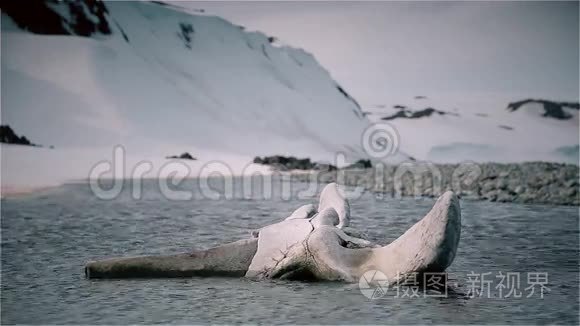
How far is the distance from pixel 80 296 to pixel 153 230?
189 inches

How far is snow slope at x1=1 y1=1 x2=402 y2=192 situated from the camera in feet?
91.5

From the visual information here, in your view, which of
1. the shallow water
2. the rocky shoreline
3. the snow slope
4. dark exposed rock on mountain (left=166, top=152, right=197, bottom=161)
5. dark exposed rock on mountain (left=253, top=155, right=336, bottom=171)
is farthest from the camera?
dark exposed rock on mountain (left=253, top=155, right=336, bottom=171)

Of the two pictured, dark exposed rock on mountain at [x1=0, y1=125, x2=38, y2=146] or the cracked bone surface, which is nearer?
the cracked bone surface

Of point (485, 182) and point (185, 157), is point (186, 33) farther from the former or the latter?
point (485, 182)

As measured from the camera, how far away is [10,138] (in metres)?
24.3

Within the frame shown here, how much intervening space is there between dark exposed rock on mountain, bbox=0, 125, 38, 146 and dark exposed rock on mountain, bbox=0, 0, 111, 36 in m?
8.90

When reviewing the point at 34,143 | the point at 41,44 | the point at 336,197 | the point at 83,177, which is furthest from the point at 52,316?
the point at 41,44

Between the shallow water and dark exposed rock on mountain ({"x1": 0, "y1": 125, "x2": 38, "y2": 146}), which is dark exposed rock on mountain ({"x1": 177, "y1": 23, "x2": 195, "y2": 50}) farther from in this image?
the shallow water

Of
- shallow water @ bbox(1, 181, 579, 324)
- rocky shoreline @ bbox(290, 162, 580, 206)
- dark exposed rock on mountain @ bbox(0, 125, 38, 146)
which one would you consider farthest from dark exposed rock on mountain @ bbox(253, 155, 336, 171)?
shallow water @ bbox(1, 181, 579, 324)

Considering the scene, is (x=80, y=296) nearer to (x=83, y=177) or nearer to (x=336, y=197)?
(x=336, y=197)

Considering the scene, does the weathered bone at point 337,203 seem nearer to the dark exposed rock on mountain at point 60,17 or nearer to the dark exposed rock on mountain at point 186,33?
the dark exposed rock on mountain at point 60,17

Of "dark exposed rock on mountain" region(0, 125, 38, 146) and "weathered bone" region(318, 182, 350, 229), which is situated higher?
"dark exposed rock on mountain" region(0, 125, 38, 146)

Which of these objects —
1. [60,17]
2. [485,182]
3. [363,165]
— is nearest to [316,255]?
[485,182]

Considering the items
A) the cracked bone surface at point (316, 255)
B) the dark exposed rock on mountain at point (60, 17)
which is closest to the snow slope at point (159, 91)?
the dark exposed rock on mountain at point (60, 17)
